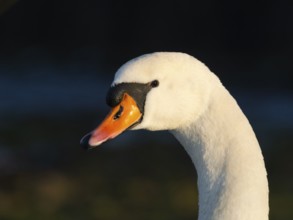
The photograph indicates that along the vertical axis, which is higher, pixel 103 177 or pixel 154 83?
pixel 154 83

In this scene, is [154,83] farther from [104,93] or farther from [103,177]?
[104,93]

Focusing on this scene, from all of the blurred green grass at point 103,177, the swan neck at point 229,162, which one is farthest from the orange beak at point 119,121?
the blurred green grass at point 103,177

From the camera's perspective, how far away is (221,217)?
171 inches

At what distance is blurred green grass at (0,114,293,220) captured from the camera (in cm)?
1188

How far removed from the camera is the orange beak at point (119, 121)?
4426mm

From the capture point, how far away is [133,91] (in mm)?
4371

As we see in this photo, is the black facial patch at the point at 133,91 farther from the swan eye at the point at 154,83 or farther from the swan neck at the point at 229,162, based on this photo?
the swan neck at the point at 229,162

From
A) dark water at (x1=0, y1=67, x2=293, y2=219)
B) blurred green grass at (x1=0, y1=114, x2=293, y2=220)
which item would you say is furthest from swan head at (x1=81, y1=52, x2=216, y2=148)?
blurred green grass at (x1=0, y1=114, x2=293, y2=220)

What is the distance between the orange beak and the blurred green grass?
6.98 m

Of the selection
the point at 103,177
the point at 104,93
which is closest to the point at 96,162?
the point at 103,177

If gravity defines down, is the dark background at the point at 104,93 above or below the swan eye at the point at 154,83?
below

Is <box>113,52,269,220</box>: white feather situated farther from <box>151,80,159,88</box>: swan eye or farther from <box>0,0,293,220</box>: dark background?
<box>0,0,293,220</box>: dark background

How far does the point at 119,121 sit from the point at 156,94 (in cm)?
18

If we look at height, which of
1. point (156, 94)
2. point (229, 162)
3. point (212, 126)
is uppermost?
point (156, 94)
